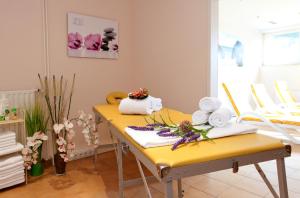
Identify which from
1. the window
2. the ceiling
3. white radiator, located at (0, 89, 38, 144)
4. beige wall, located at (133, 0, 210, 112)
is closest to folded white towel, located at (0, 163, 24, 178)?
white radiator, located at (0, 89, 38, 144)

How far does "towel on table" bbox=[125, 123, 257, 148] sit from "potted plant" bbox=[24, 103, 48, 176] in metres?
1.41

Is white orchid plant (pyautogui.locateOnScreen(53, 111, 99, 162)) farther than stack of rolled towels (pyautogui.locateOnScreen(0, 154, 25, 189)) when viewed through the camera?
Yes

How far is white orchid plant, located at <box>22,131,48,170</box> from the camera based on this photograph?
2.19m

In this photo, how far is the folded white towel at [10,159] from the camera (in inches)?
80.0

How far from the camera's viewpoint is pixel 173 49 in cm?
266

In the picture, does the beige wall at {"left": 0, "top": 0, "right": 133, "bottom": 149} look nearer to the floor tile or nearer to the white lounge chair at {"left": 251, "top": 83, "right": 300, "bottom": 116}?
the floor tile

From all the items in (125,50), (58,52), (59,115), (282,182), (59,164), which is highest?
(125,50)

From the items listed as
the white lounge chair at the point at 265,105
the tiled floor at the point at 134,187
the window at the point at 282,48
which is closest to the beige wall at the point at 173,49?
the tiled floor at the point at 134,187

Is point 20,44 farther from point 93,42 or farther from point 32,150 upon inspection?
point 32,150

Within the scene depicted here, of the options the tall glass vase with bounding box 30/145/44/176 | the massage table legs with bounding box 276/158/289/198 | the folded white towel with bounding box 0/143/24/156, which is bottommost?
the tall glass vase with bounding box 30/145/44/176

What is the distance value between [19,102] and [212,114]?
2.10 m

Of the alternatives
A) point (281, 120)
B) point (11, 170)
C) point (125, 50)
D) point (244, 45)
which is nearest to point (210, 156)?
point (11, 170)

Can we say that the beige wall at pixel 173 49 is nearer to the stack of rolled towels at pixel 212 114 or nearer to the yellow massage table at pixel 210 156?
the stack of rolled towels at pixel 212 114

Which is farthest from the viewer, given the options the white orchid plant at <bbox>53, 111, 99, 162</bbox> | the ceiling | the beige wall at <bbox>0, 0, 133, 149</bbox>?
the ceiling
